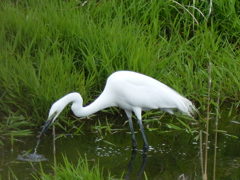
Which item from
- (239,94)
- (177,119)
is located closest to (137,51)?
(177,119)

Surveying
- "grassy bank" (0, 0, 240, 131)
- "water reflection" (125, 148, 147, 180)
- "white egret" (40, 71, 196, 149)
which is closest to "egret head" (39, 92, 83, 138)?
"white egret" (40, 71, 196, 149)

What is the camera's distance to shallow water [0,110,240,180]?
15.1ft

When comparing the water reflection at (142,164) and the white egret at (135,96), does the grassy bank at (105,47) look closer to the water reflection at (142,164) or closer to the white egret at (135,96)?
the white egret at (135,96)

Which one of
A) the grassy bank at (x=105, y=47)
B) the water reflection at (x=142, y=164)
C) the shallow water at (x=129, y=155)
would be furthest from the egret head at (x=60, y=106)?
the water reflection at (x=142, y=164)

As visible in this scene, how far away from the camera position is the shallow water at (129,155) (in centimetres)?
462

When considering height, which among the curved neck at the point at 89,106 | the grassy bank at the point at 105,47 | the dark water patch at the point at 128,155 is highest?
the grassy bank at the point at 105,47

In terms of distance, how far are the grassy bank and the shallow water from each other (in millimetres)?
457

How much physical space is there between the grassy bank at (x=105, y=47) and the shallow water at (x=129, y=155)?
0.46 meters

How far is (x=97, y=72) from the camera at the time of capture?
19.3 ft

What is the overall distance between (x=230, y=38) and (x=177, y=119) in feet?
5.85

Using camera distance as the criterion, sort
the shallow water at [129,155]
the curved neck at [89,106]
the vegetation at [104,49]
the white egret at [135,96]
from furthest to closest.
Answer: the vegetation at [104,49], the white egret at [135,96], the curved neck at [89,106], the shallow water at [129,155]

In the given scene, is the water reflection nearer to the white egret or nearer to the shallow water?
the shallow water

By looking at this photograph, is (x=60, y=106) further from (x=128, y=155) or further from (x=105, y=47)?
(x=105, y=47)

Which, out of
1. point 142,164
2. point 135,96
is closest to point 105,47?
point 135,96
